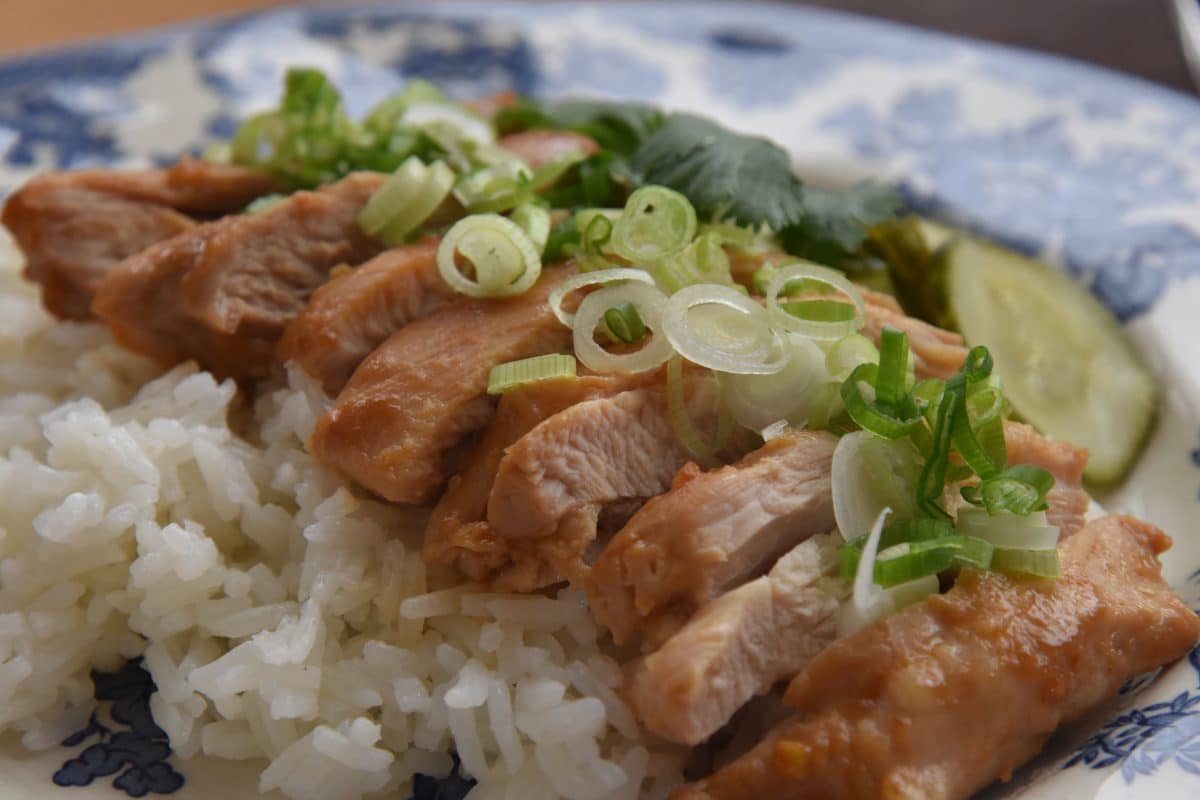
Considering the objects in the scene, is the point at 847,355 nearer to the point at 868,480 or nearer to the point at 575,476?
the point at 868,480

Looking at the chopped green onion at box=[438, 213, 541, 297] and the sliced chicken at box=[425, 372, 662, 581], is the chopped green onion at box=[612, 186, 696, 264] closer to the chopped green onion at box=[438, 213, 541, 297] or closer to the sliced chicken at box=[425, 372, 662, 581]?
the chopped green onion at box=[438, 213, 541, 297]

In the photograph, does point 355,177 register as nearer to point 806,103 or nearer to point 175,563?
point 175,563

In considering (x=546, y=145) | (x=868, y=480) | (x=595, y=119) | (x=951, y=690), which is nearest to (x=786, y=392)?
(x=868, y=480)

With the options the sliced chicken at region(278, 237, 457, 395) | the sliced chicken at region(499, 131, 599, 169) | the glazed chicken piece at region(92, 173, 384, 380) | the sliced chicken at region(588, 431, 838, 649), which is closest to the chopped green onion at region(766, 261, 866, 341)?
the sliced chicken at region(588, 431, 838, 649)

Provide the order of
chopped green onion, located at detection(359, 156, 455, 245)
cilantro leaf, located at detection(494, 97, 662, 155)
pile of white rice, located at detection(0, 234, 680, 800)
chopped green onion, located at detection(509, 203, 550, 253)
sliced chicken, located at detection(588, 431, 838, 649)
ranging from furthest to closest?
cilantro leaf, located at detection(494, 97, 662, 155)
chopped green onion, located at detection(359, 156, 455, 245)
chopped green onion, located at detection(509, 203, 550, 253)
pile of white rice, located at detection(0, 234, 680, 800)
sliced chicken, located at detection(588, 431, 838, 649)

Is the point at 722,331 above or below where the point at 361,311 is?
above

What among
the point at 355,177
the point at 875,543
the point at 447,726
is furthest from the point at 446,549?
the point at 355,177

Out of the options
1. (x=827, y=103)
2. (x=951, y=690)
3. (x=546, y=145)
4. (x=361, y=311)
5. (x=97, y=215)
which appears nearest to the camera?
(x=951, y=690)
